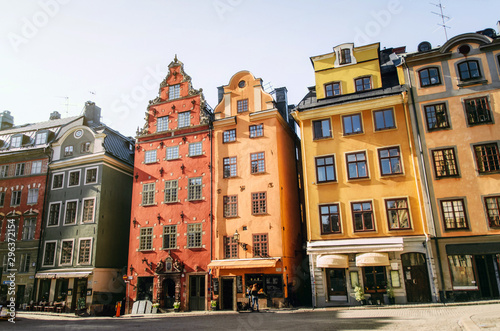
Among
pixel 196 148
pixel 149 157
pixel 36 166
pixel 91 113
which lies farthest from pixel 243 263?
pixel 91 113

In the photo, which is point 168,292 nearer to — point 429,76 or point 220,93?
point 220,93

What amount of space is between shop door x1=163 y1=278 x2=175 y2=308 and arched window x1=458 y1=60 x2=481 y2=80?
26216mm

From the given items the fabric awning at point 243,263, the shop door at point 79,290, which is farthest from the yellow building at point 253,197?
the shop door at point 79,290

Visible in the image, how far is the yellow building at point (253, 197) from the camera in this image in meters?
27.2

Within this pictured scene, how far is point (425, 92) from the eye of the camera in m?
26.1

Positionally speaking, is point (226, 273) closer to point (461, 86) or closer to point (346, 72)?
point (346, 72)

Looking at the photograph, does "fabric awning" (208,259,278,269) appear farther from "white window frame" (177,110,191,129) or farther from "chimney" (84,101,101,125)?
"chimney" (84,101,101,125)

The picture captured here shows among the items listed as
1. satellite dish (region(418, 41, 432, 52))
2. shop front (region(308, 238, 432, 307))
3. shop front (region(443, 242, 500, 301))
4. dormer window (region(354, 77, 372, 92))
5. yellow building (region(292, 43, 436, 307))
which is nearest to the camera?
shop front (region(443, 242, 500, 301))

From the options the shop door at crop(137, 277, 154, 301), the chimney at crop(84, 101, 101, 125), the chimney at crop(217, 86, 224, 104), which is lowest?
the shop door at crop(137, 277, 154, 301)

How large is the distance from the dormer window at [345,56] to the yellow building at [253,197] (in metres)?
5.97

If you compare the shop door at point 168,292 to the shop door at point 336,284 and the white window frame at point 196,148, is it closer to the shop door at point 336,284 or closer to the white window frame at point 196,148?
the white window frame at point 196,148

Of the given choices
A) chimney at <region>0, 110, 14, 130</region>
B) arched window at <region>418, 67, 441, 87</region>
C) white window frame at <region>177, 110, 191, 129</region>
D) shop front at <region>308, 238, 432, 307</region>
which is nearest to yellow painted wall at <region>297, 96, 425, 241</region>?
shop front at <region>308, 238, 432, 307</region>

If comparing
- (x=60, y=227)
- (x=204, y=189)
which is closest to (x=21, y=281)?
(x=60, y=227)

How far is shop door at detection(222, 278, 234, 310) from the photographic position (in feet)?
91.6
